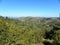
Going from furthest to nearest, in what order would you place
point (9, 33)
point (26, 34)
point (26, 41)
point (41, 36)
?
point (41, 36)
point (26, 34)
point (26, 41)
point (9, 33)

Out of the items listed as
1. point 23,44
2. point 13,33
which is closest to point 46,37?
point 23,44

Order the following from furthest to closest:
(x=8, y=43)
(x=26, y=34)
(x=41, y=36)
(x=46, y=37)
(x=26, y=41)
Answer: (x=46, y=37) → (x=41, y=36) → (x=26, y=34) → (x=26, y=41) → (x=8, y=43)

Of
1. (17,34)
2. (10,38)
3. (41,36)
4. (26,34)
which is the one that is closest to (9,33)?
(10,38)

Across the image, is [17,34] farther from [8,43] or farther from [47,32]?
[47,32]

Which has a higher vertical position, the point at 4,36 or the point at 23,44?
the point at 4,36

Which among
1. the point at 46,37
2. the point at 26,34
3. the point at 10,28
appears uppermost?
the point at 10,28

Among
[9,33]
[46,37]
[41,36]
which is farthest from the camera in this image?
[46,37]

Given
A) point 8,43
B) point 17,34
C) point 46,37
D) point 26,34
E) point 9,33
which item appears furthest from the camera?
point 46,37

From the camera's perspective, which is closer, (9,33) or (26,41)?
(9,33)

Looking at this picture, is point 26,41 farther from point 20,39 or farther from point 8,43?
point 8,43
